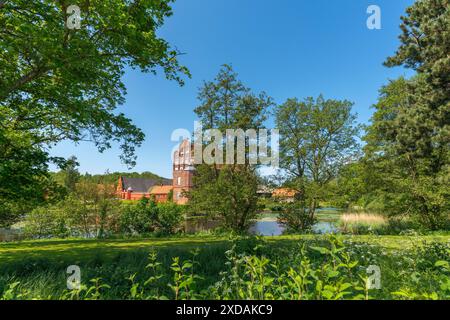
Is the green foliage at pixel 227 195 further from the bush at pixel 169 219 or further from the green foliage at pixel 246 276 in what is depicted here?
the green foliage at pixel 246 276

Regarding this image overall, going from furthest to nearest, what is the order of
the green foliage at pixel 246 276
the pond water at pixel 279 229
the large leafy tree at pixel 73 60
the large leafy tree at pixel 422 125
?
the pond water at pixel 279 229 < the large leafy tree at pixel 422 125 < the large leafy tree at pixel 73 60 < the green foliage at pixel 246 276

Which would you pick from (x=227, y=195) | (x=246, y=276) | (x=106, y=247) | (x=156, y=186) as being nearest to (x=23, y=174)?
(x=106, y=247)

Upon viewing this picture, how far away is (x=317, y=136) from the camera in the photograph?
22.2 m

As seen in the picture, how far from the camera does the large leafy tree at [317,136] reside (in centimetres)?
2159

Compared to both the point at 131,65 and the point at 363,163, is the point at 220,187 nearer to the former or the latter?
the point at 131,65

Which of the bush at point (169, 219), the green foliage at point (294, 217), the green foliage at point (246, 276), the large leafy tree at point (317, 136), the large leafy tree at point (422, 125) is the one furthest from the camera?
the large leafy tree at point (317, 136)

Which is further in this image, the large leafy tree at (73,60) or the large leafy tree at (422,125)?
the large leafy tree at (422,125)

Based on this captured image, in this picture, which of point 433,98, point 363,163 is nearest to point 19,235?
point 433,98

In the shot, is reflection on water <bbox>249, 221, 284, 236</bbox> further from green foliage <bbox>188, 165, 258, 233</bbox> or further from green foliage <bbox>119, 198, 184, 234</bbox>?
green foliage <bbox>119, 198, 184, 234</bbox>

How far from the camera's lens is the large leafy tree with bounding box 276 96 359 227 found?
21.6 metres

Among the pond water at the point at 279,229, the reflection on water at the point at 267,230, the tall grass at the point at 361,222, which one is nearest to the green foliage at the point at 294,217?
the pond water at the point at 279,229

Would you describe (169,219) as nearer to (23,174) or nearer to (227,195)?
(227,195)

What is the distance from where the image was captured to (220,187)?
50.0ft

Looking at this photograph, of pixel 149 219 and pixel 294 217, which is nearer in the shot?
pixel 149 219
